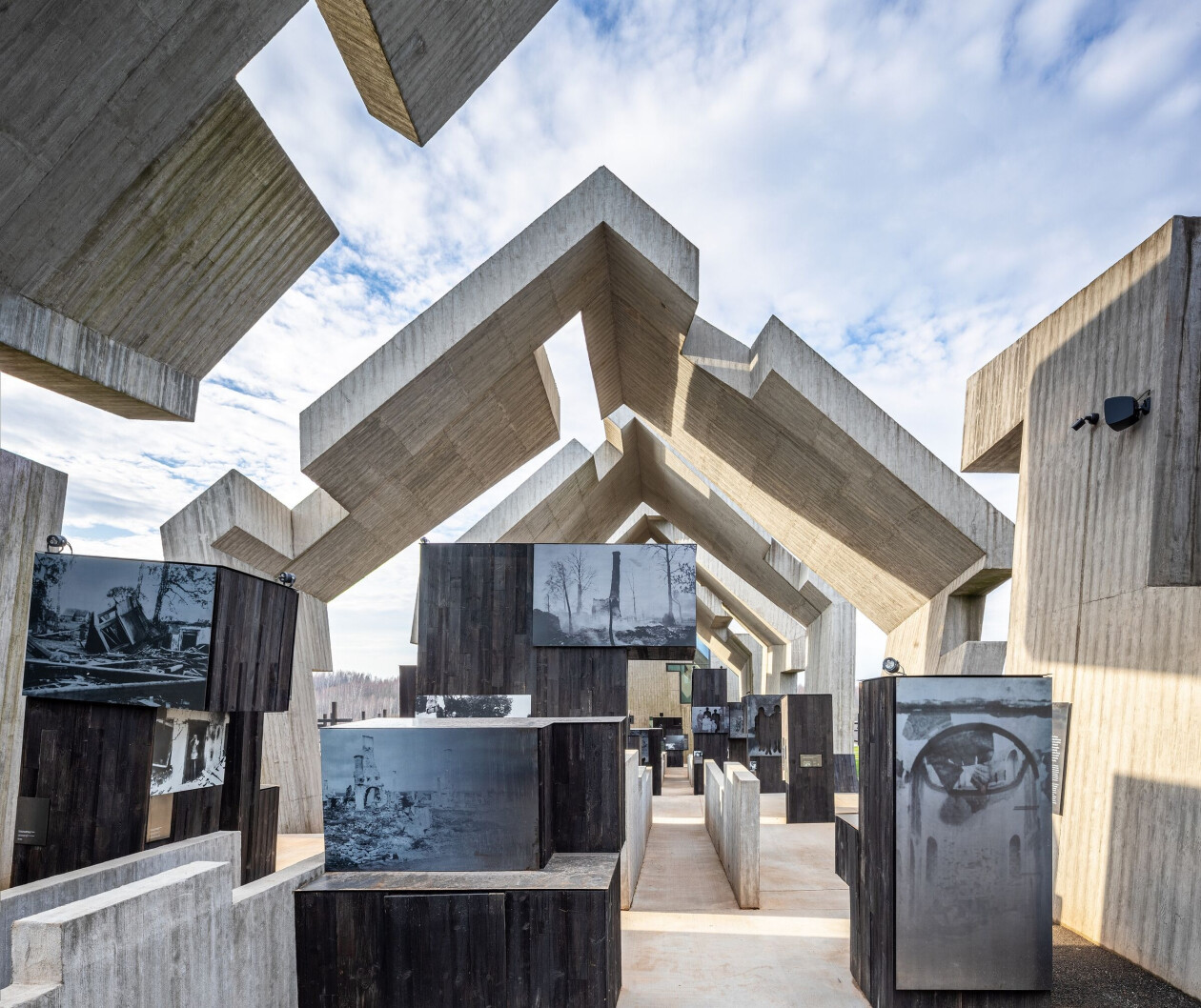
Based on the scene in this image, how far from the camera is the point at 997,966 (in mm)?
5496

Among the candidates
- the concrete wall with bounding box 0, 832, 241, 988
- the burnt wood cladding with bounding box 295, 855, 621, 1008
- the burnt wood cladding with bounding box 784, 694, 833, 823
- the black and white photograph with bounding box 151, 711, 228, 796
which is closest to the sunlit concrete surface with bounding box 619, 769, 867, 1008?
the burnt wood cladding with bounding box 295, 855, 621, 1008

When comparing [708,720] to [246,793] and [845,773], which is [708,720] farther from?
[246,793]

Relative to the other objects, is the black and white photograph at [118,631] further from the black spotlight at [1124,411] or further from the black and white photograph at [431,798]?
the black spotlight at [1124,411]

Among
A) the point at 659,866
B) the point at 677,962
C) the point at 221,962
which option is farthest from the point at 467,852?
the point at 659,866

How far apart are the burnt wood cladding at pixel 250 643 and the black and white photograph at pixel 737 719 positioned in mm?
13154

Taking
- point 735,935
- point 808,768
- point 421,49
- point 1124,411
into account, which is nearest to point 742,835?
point 735,935

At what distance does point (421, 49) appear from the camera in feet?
23.2

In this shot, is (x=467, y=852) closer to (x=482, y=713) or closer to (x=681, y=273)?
(x=482, y=713)

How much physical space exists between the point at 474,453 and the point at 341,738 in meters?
9.85

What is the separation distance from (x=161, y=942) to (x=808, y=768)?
1273 centimetres

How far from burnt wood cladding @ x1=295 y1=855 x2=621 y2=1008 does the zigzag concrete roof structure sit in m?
4.66

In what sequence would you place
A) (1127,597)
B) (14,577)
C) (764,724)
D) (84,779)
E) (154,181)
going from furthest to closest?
(764,724)
(1127,597)
(154,181)
(14,577)
(84,779)

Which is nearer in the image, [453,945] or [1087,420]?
[453,945]

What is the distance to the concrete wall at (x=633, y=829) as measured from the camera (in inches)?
335
